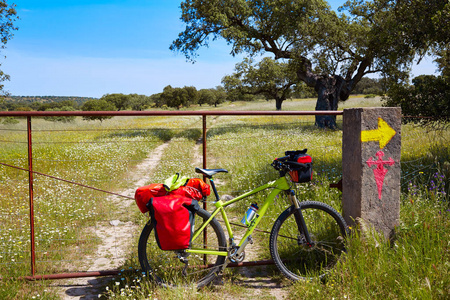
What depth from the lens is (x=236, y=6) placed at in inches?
870

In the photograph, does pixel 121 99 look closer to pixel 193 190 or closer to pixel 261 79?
pixel 261 79

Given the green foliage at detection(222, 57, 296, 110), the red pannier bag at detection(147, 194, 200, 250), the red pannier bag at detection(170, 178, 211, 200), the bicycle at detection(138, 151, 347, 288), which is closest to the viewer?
the red pannier bag at detection(147, 194, 200, 250)

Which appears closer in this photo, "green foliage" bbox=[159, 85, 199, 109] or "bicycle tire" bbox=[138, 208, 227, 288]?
"bicycle tire" bbox=[138, 208, 227, 288]

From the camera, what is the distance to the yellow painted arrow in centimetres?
415

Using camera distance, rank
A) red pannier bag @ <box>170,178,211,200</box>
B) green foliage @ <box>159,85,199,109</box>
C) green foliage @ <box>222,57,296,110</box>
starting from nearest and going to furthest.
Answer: red pannier bag @ <box>170,178,211,200</box>
green foliage @ <box>222,57,296,110</box>
green foliage @ <box>159,85,199,109</box>

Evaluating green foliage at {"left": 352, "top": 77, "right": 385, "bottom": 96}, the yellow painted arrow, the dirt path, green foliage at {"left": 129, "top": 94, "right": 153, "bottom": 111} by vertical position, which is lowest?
the dirt path

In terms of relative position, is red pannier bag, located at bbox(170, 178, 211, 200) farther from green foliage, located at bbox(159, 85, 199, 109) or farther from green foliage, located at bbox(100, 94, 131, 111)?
green foliage, located at bbox(100, 94, 131, 111)

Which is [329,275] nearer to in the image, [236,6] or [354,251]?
[354,251]

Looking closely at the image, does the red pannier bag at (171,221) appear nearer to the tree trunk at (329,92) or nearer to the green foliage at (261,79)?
the tree trunk at (329,92)

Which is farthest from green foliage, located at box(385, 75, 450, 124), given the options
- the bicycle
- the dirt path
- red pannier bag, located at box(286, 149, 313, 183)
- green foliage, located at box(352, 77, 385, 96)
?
green foliage, located at box(352, 77, 385, 96)

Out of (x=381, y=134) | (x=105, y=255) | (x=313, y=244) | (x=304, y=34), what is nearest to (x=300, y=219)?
(x=313, y=244)

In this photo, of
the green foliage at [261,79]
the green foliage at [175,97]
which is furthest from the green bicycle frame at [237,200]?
the green foliage at [175,97]

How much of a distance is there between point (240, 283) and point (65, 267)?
2360 mm

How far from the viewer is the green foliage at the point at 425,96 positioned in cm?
958
